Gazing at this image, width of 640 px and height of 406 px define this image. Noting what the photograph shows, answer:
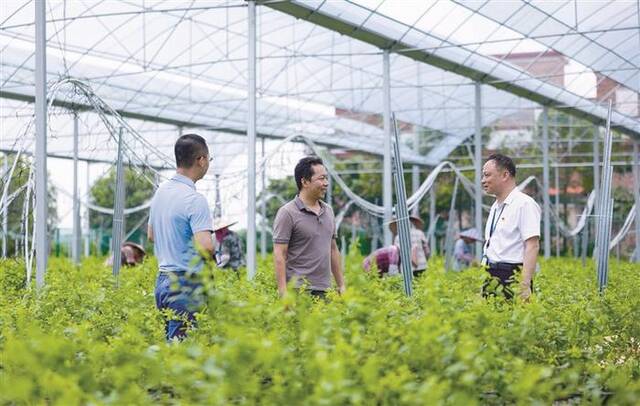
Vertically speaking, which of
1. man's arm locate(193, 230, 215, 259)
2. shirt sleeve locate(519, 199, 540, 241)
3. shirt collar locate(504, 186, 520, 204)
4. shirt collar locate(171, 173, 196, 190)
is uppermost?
shirt collar locate(171, 173, 196, 190)

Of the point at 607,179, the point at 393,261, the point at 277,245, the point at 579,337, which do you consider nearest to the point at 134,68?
the point at 393,261

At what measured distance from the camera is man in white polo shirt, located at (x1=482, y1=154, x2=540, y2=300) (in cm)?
601

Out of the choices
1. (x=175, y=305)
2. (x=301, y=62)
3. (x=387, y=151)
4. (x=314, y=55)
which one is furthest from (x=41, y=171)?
(x=301, y=62)

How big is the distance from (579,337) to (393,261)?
6.50 meters

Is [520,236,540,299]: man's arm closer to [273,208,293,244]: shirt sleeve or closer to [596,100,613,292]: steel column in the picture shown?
[273,208,293,244]: shirt sleeve

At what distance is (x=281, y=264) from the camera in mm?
5938

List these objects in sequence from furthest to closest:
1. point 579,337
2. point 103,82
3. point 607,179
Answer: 1. point 103,82
2. point 607,179
3. point 579,337

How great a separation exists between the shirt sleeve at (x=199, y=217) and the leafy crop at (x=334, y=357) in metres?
0.48

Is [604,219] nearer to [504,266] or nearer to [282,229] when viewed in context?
[504,266]

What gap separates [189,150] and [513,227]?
1.99 metres

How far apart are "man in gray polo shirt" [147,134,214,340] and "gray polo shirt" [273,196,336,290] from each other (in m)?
0.83

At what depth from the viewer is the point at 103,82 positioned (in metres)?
19.9

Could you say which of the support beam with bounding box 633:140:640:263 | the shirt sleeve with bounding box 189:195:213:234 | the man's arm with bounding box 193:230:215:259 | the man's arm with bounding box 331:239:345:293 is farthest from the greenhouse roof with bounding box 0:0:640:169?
the man's arm with bounding box 193:230:215:259

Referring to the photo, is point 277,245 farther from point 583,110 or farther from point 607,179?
point 583,110
